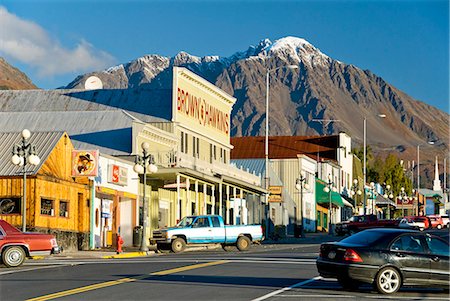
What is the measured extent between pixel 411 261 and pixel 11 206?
83.6 ft

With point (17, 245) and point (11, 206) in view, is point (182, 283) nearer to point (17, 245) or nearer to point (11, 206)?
point (17, 245)

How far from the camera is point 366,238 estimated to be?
21.8 meters

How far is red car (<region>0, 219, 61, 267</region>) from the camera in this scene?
3034 centimetres

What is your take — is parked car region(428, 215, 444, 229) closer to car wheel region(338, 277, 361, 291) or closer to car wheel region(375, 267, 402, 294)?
car wheel region(338, 277, 361, 291)

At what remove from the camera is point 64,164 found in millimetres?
46250

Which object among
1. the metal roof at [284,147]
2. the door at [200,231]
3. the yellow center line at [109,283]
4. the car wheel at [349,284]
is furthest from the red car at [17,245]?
Answer: the metal roof at [284,147]

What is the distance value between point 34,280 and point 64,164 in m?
21.8

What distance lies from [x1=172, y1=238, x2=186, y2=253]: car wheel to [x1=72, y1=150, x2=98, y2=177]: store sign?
5717mm

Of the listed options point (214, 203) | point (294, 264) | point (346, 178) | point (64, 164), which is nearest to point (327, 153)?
point (346, 178)

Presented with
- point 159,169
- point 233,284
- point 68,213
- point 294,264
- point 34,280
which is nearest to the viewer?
point 233,284

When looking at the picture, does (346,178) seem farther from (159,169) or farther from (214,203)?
(159,169)

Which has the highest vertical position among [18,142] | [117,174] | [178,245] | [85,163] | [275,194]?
[18,142]

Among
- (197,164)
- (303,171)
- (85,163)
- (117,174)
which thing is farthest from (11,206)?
(303,171)

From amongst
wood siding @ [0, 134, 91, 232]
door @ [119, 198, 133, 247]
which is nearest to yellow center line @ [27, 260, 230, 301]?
wood siding @ [0, 134, 91, 232]
